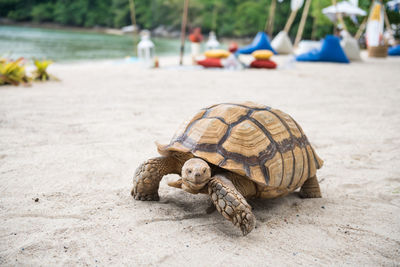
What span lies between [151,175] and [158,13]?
6661 cm

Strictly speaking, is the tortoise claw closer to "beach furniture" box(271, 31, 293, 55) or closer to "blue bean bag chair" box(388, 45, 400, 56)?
"beach furniture" box(271, 31, 293, 55)

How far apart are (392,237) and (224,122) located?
1074 millimetres

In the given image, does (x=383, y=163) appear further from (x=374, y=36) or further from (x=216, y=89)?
(x=374, y=36)

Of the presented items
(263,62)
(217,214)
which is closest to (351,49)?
(263,62)

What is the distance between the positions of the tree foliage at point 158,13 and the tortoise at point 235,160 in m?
50.6

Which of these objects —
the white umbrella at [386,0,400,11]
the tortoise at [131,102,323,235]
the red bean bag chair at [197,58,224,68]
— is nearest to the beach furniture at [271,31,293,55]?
the white umbrella at [386,0,400,11]

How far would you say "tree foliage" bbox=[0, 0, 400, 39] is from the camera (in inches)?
2142

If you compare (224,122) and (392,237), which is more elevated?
(224,122)

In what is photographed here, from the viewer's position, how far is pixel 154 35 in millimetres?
61219

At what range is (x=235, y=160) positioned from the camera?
1.72m

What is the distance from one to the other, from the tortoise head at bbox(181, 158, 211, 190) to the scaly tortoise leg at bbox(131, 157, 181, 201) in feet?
1.11

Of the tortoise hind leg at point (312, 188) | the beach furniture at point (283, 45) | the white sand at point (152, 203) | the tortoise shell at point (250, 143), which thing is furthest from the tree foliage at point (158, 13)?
the tortoise shell at point (250, 143)

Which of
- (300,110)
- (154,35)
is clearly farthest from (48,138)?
(154,35)

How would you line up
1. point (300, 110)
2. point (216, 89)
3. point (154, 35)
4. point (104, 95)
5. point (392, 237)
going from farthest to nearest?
point (154, 35) < point (216, 89) < point (104, 95) < point (300, 110) < point (392, 237)
